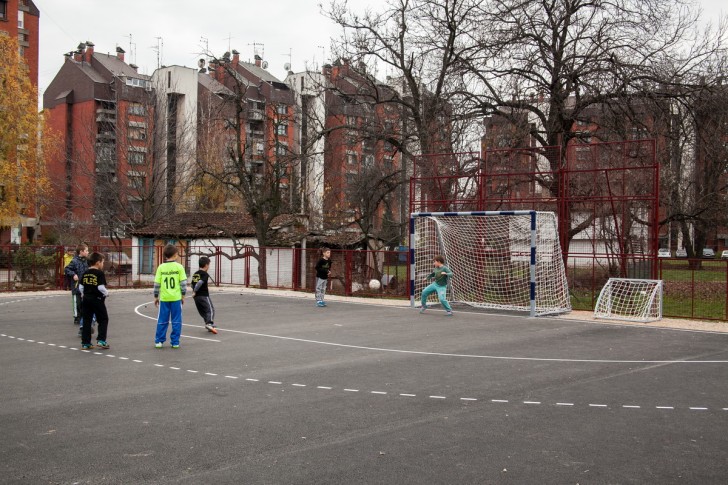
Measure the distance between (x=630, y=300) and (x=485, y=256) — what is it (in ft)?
15.7

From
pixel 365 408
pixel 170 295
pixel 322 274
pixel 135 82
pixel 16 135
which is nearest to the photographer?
pixel 365 408

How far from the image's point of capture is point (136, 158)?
5169 centimetres

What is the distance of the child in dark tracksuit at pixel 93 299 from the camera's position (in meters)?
12.6

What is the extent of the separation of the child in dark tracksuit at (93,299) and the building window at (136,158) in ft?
129

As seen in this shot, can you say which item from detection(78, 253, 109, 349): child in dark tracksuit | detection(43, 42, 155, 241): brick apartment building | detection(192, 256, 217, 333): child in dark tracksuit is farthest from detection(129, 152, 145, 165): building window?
detection(78, 253, 109, 349): child in dark tracksuit

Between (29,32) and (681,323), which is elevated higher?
(29,32)

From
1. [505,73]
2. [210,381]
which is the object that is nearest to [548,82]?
[505,73]

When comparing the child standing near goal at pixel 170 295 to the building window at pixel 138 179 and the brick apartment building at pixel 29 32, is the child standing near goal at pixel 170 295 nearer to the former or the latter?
the building window at pixel 138 179

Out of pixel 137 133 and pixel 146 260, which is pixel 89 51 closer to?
pixel 137 133

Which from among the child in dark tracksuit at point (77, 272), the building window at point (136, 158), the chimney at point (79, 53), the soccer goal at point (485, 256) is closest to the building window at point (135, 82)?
the chimney at point (79, 53)

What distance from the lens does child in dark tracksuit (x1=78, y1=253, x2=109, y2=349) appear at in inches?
497

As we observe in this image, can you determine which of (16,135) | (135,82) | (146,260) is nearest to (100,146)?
(16,135)

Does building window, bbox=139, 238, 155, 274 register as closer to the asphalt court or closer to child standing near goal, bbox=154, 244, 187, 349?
the asphalt court

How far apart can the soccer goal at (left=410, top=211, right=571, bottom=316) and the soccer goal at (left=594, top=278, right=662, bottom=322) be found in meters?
1.43
